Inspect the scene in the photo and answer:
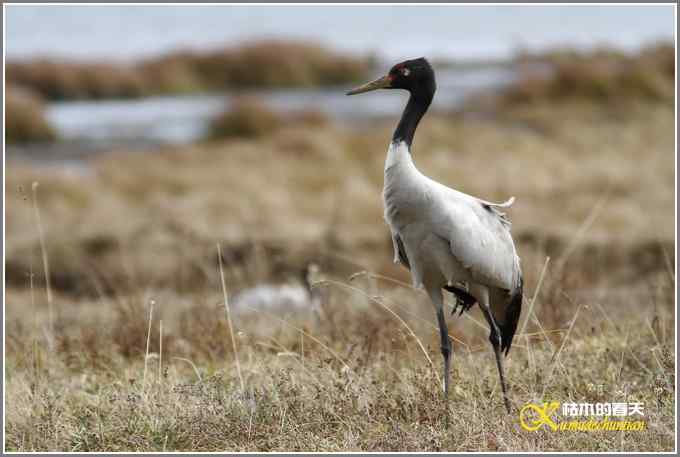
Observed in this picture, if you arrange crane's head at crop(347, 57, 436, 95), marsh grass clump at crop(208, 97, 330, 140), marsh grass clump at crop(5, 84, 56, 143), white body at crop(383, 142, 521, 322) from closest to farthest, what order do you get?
white body at crop(383, 142, 521, 322)
crane's head at crop(347, 57, 436, 95)
marsh grass clump at crop(208, 97, 330, 140)
marsh grass clump at crop(5, 84, 56, 143)

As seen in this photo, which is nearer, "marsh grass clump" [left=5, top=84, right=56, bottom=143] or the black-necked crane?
the black-necked crane

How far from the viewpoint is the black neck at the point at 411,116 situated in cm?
464

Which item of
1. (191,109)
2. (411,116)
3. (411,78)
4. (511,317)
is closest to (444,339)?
(511,317)

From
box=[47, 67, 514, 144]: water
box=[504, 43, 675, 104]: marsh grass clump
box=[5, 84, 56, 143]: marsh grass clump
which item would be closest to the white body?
box=[47, 67, 514, 144]: water

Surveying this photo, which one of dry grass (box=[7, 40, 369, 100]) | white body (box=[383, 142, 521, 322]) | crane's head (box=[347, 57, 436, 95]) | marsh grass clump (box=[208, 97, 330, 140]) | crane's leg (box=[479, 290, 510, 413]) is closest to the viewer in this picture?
white body (box=[383, 142, 521, 322])

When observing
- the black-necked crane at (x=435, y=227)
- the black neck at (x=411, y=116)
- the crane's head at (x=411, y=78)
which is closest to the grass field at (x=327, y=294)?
the black-necked crane at (x=435, y=227)

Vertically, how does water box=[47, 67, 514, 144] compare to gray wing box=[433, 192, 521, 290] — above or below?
below

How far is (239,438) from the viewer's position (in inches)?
194

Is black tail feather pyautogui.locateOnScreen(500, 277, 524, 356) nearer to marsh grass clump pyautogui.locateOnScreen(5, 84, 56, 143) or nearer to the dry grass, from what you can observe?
marsh grass clump pyautogui.locateOnScreen(5, 84, 56, 143)

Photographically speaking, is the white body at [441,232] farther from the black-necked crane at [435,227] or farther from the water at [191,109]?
the water at [191,109]

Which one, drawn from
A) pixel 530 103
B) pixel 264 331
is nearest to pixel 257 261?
pixel 264 331

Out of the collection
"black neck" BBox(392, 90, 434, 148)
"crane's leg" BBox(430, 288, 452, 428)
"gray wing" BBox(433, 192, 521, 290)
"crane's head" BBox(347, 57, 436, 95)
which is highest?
"crane's head" BBox(347, 57, 436, 95)

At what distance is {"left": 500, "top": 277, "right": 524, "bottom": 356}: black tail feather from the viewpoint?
5152mm

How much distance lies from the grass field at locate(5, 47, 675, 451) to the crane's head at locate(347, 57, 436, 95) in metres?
0.93
